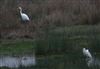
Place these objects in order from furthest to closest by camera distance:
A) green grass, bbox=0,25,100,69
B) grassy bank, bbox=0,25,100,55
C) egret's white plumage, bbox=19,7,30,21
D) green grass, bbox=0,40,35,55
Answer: egret's white plumage, bbox=19,7,30,21 < green grass, bbox=0,40,35,55 < grassy bank, bbox=0,25,100,55 < green grass, bbox=0,25,100,69

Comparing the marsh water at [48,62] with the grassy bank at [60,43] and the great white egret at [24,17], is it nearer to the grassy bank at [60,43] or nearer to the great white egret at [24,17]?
the grassy bank at [60,43]

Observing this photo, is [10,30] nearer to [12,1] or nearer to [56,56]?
[12,1]

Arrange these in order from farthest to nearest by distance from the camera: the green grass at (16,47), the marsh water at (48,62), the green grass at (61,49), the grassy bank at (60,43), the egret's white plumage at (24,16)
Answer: the egret's white plumage at (24,16)
the green grass at (16,47)
the grassy bank at (60,43)
the green grass at (61,49)
the marsh water at (48,62)

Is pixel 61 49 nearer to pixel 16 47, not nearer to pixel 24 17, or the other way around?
pixel 16 47

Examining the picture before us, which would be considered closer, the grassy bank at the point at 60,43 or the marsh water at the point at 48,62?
the marsh water at the point at 48,62

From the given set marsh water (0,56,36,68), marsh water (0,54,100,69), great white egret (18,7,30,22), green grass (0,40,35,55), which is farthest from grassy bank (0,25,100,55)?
great white egret (18,7,30,22)

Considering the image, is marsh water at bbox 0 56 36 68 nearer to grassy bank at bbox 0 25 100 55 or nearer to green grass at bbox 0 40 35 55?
grassy bank at bbox 0 25 100 55

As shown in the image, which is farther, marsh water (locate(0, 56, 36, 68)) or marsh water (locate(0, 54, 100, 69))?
marsh water (locate(0, 56, 36, 68))

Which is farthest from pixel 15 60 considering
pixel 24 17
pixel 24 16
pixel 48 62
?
pixel 24 16

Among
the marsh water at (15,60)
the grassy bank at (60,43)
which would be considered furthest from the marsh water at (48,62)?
the grassy bank at (60,43)

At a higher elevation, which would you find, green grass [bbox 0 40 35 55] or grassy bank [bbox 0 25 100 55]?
grassy bank [bbox 0 25 100 55]

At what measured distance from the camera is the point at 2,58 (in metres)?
18.1

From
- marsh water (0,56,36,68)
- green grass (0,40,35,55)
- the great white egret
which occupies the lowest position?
green grass (0,40,35,55)

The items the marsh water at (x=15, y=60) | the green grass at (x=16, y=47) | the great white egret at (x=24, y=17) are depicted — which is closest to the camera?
the marsh water at (x=15, y=60)
